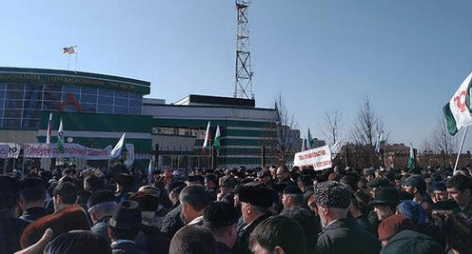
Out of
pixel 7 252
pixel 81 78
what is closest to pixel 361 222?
pixel 7 252

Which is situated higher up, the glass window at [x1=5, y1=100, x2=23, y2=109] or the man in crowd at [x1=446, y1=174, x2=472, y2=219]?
the glass window at [x1=5, y1=100, x2=23, y2=109]

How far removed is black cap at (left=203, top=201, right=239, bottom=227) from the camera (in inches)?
134

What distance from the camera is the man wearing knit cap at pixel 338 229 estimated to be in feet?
11.4

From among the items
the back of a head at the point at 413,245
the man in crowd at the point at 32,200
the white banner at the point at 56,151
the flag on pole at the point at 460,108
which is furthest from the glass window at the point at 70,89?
the back of a head at the point at 413,245

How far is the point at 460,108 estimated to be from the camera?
35.2 ft

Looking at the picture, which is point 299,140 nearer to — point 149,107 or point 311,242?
point 149,107

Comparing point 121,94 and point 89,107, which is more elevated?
point 121,94

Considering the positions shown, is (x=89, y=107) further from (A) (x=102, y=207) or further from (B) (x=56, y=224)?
(B) (x=56, y=224)

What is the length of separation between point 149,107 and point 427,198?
2419 inches

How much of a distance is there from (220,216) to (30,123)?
2354 inches

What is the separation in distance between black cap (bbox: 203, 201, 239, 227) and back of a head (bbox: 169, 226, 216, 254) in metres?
0.98

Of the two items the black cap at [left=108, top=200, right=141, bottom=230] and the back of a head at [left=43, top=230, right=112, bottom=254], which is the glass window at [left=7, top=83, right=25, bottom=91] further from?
the back of a head at [left=43, top=230, right=112, bottom=254]

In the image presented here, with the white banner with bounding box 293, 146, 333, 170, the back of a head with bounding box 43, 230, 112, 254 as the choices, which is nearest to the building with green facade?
the white banner with bounding box 293, 146, 333, 170

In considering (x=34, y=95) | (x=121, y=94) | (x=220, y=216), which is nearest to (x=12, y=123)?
(x=34, y=95)
